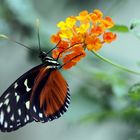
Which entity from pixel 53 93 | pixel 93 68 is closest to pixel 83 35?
pixel 53 93

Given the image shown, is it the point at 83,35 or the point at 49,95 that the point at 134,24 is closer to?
the point at 83,35

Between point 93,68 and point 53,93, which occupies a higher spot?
point 93,68

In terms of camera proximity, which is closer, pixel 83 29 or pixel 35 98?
pixel 83 29

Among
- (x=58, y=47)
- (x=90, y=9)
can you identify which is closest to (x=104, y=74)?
(x=58, y=47)

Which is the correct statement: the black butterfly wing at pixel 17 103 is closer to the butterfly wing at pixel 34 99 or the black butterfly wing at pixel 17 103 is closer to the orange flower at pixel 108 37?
the butterfly wing at pixel 34 99

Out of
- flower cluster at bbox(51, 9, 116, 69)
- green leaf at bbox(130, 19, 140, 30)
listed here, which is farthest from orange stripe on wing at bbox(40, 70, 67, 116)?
green leaf at bbox(130, 19, 140, 30)

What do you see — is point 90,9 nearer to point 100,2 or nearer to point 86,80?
point 100,2
